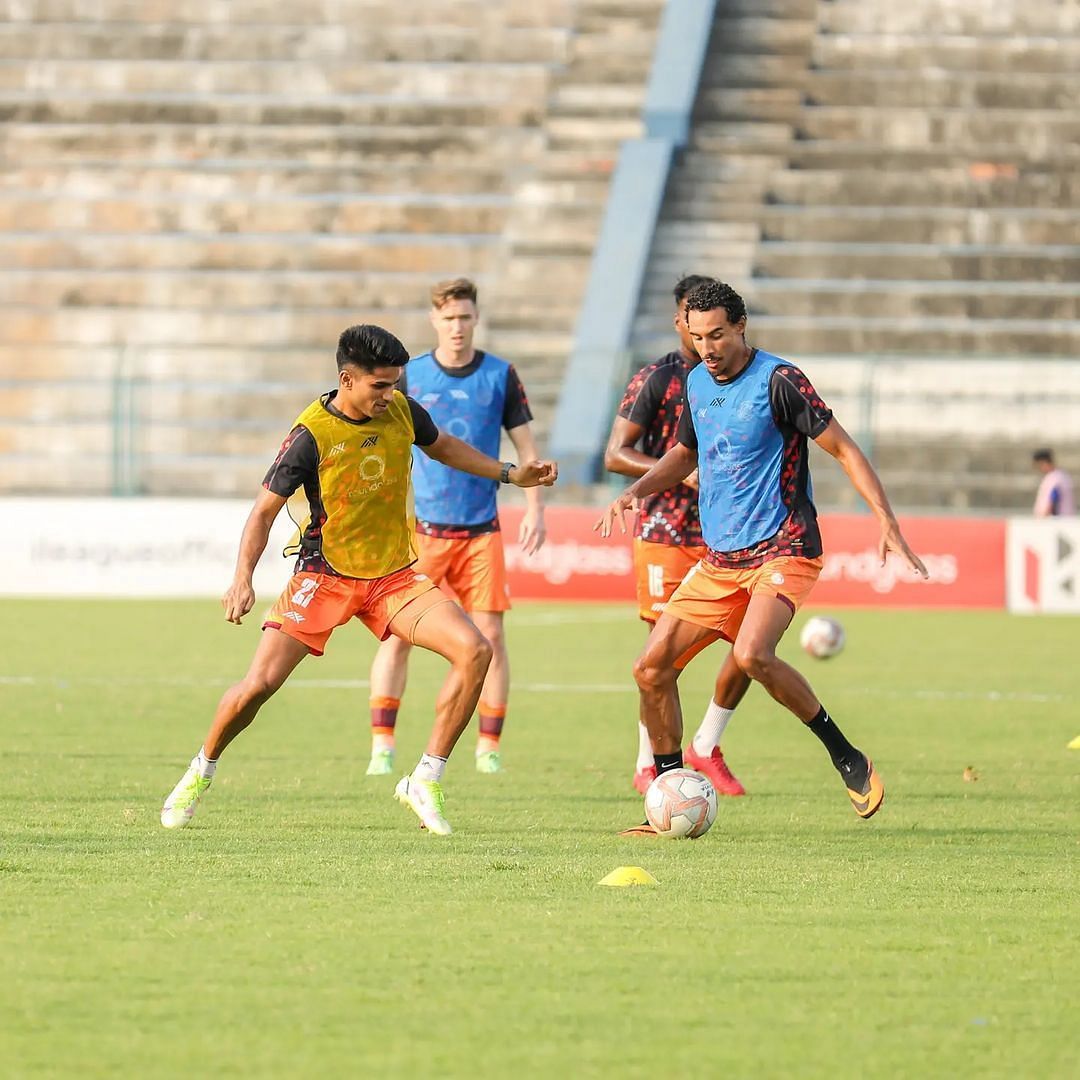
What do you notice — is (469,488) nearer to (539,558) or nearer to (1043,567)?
(539,558)

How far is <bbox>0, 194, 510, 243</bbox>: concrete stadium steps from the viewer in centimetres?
3039

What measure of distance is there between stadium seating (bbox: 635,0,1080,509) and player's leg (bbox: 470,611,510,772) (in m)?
14.7

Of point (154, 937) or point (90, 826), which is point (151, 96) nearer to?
point (90, 826)

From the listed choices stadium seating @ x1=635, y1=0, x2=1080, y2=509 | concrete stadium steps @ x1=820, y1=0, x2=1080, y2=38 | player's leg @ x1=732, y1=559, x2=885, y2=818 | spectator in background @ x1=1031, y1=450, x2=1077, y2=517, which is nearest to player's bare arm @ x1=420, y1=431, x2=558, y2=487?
player's leg @ x1=732, y1=559, x2=885, y2=818

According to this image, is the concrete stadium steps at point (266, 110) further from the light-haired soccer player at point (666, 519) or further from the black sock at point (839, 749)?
the black sock at point (839, 749)

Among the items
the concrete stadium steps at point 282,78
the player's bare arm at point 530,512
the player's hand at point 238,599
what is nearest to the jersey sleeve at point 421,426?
the player's hand at point 238,599

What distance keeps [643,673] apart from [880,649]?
9.75 meters

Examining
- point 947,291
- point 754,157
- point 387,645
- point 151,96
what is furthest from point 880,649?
point 151,96

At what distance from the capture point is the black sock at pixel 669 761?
8.52m

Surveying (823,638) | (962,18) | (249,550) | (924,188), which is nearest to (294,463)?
(249,550)

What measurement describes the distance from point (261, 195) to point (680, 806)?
24.1 metres

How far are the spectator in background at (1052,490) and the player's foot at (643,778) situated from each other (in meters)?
15.4

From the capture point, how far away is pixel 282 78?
32750 mm

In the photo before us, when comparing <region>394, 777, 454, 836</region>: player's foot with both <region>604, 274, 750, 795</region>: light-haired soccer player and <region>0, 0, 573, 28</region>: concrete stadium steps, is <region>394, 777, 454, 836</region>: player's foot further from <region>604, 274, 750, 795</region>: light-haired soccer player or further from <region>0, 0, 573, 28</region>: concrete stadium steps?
<region>0, 0, 573, 28</region>: concrete stadium steps
